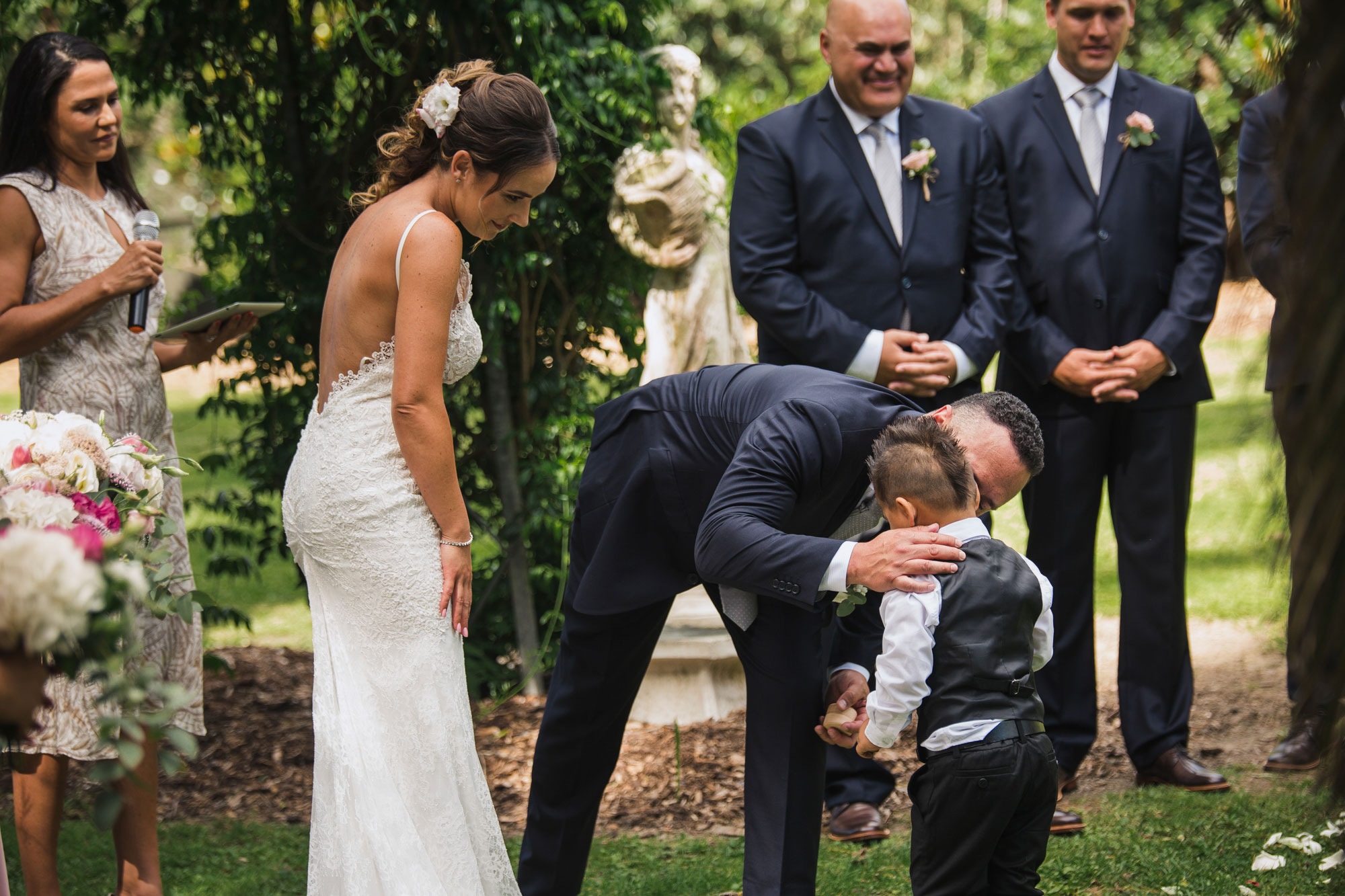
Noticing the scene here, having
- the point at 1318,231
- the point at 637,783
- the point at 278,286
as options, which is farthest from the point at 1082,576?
the point at 278,286

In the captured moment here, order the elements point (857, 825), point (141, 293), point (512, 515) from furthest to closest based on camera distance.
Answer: point (512, 515), point (857, 825), point (141, 293)

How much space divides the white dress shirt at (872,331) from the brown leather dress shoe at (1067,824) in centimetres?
139

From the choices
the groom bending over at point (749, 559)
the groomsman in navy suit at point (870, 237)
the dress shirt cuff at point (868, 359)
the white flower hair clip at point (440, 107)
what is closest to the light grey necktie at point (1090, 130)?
the groomsman in navy suit at point (870, 237)

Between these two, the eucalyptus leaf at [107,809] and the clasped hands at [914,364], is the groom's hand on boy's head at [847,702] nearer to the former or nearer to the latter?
the clasped hands at [914,364]

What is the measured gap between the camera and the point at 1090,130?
14.5 feet

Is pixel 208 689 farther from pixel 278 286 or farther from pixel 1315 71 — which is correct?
pixel 1315 71

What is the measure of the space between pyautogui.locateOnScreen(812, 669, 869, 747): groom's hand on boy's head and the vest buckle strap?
0.25 meters

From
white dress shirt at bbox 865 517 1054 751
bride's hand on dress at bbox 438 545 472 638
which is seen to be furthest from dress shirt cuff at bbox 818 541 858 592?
bride's hand on dress at bbox 438 545 472 638

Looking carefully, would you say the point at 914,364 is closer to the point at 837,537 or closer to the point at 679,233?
the point at 837,537

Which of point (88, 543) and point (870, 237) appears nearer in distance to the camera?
point (88, 543)

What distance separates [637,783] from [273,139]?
2.96 m

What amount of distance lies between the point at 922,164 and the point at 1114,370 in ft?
2.99

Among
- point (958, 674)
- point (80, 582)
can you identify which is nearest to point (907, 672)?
point (958, 674)

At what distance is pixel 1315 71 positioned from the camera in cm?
160
